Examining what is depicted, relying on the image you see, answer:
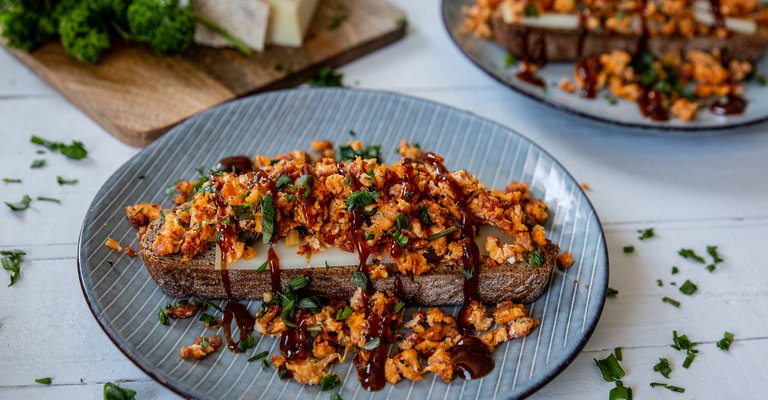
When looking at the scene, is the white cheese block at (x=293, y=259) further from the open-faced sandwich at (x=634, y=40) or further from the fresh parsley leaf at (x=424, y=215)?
the open-faced sandwich at (x=634, y=40)

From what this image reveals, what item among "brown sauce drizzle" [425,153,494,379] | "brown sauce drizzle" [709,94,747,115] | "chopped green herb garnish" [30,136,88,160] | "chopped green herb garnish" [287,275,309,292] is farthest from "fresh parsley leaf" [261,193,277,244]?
"brown sauce drizzle" [709,94,747,115]

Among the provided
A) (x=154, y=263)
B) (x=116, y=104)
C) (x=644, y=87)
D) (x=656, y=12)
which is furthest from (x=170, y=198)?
(x=656, y=12)

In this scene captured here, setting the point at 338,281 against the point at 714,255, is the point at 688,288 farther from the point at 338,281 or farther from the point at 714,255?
the point at 338,281

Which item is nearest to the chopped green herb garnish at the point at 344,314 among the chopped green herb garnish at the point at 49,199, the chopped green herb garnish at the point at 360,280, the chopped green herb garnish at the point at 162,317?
the chopped green herb garnish at the point at 360,280

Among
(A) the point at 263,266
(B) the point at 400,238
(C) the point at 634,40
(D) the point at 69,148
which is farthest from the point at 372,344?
(C) the point at 634,40

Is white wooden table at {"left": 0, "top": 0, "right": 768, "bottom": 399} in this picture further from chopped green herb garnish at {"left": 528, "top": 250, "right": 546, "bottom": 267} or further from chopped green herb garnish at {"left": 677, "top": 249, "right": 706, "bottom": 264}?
chopped green herb garnish at {"left": 528, "top": 250, "right": 546, "bottom": 267}

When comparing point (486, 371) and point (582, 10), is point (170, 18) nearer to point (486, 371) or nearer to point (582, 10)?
point (582, 10)
